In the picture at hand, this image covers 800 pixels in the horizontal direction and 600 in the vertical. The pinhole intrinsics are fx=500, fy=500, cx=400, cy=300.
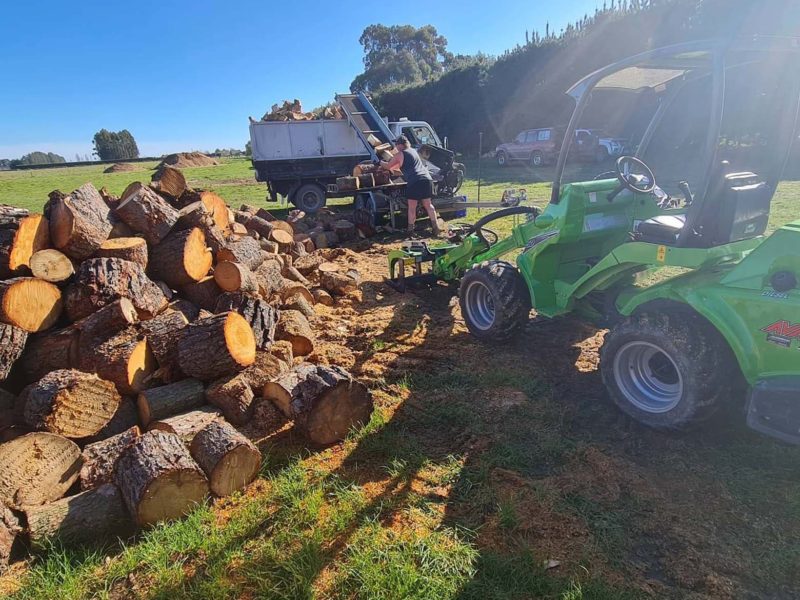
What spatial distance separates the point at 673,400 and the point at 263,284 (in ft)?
13.1

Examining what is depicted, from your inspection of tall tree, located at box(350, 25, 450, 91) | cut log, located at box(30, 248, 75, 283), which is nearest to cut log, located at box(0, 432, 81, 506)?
cut log, located at box(30, 248, 75, 283)

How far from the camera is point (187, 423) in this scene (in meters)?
3.42

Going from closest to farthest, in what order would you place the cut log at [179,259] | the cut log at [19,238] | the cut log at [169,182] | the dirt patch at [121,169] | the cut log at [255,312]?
the cut log at [19,238]
the cut log at [255,312]
the cut log at [179,259]
the cut log at [169,182]
the dirt patch at [121,169]

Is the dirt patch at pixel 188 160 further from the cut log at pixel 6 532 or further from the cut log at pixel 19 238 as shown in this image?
the cut log at pixel 6 532

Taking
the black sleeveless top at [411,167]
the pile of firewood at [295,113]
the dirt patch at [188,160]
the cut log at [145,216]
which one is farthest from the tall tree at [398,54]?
the cut log at [145,216]

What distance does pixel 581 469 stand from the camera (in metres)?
3.15

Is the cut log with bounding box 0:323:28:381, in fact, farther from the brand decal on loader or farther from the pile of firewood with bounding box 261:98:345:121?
the pile of firewood with bounding box 261:98:345:121

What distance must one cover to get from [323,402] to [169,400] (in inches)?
44.8

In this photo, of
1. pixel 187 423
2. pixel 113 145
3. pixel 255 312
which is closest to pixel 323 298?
pixel 255 312

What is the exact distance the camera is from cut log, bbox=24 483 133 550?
2.67 metres

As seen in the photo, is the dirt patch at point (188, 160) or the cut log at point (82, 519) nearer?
the cut log at point (82, 519)

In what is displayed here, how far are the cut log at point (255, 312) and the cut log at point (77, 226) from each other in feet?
3.81

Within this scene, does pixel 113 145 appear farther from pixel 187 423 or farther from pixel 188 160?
pixel 187 423

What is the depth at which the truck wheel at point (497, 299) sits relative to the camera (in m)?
4.66
